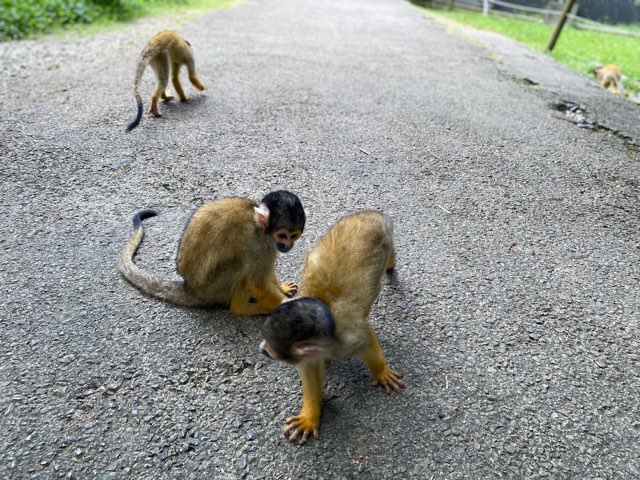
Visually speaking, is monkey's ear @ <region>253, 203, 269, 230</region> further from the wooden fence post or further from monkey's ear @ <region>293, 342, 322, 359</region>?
the wooden fence post

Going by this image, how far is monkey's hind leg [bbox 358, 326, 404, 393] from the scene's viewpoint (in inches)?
80.0

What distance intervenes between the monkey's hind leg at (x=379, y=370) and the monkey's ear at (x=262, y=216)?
0.78 m

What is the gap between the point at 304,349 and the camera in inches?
67.1

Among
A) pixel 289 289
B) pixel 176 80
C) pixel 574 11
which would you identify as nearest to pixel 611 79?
pixel 176 80

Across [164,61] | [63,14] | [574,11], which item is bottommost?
[63,14]

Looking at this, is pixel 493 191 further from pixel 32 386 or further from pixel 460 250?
pixel 32 386

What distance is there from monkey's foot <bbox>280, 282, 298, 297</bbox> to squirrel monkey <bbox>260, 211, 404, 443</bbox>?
43cm

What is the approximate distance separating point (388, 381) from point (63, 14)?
31.0ft

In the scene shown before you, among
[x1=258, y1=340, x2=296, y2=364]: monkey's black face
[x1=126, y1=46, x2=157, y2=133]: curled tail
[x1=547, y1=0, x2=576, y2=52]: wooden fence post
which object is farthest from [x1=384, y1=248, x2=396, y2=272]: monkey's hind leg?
Answer: [x1=547, y1=0, x2=576, y2=52]: wooden fence post

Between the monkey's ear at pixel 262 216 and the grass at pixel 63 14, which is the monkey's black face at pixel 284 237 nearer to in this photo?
the monkey's ear at pixel 262 216

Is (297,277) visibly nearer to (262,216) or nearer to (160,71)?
(262,216)

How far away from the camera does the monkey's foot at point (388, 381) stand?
207 centimetres

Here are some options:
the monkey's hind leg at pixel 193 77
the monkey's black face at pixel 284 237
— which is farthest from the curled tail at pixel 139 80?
the monkey's black face at pixel 284 237

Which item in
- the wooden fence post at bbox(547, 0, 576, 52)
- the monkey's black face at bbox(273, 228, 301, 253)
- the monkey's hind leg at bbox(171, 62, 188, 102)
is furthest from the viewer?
the wooden fence post at bbox(547, 0, 576, 52)
